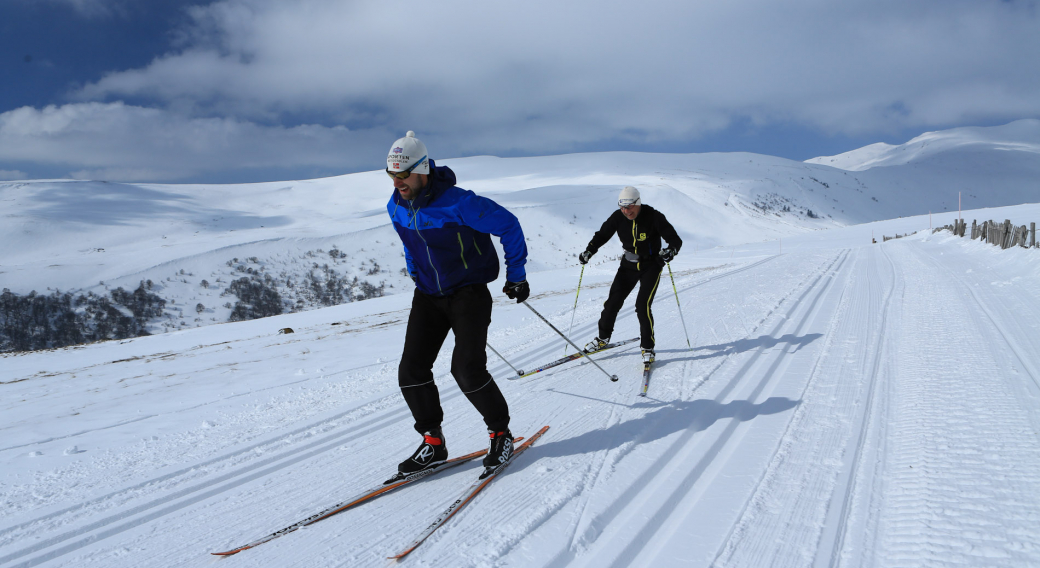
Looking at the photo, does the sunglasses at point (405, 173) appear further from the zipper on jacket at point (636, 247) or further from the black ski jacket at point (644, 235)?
the zipper on jacket at point (636, 247)

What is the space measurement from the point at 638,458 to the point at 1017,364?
3.57 metres

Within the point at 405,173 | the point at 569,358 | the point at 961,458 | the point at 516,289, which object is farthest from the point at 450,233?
the point at 961,458

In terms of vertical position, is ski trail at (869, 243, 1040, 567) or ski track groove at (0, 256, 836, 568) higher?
ski trail at (869, 243, 1040, 567)

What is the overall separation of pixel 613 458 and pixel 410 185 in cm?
210

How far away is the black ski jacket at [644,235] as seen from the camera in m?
5.45

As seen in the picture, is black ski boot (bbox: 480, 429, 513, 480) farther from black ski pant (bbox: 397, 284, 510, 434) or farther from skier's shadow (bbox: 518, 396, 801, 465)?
skier's shadow (bbox: 518, 396, 801, 465)

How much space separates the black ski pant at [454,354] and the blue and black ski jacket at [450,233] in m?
0.11

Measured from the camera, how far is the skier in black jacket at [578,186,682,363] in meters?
5.34

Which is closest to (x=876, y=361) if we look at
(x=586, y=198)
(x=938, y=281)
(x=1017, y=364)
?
(x=1017, y=364)

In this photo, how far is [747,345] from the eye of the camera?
19.0 ft

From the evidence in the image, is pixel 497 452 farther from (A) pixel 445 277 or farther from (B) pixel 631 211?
(B) pixel 631 211

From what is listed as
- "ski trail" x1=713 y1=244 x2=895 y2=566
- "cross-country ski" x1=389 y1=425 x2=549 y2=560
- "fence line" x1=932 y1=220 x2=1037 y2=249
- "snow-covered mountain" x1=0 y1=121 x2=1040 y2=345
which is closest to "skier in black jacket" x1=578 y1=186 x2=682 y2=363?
"ski trail" x1=713 y1=244 x2=895 y2=566

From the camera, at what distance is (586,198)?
56.4 meters

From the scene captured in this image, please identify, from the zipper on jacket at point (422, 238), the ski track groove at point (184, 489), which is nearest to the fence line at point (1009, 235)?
the ski track groove at point (184, 489)
